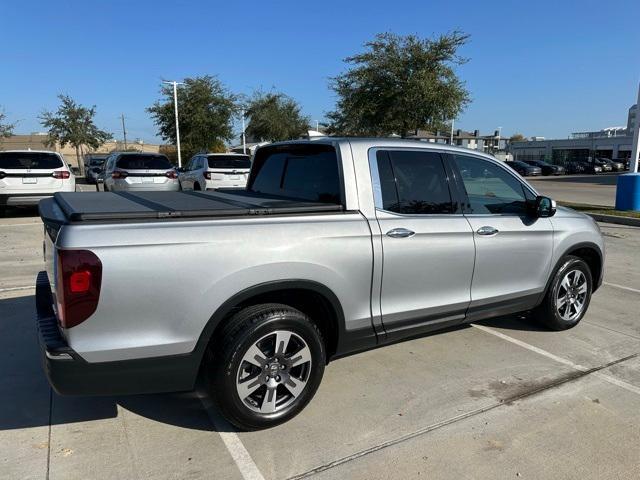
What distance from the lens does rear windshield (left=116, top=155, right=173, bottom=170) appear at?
14.2 metres

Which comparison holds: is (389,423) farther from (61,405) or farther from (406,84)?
(406,84)

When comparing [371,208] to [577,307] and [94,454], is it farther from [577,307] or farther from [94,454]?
[577,307]

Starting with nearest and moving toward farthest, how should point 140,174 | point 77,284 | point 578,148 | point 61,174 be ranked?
point 77,284 → point 61,174 → point 140,174 → point 578,148

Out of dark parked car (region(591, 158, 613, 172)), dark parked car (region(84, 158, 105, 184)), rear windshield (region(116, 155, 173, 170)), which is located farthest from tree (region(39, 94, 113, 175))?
dark parked car (region(591, 158, 613, 172))

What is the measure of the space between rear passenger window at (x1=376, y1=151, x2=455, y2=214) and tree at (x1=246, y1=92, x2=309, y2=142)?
42.9 meters

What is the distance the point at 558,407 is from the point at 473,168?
6.39 ft

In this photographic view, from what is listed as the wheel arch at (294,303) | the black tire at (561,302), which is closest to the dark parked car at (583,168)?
the black tire at (561,302)

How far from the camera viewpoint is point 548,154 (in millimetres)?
74000

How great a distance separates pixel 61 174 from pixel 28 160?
30.6 inches

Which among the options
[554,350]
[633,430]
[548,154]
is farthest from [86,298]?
[548,154]

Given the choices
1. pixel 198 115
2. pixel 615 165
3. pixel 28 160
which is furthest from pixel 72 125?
pixel 615 165

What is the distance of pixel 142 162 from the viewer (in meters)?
14.4

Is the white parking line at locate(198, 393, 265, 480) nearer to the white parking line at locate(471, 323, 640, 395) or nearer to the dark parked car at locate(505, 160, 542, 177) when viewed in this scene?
the white parking line at locate(471, 323, 640, 395)

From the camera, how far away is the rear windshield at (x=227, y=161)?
1469 cm
